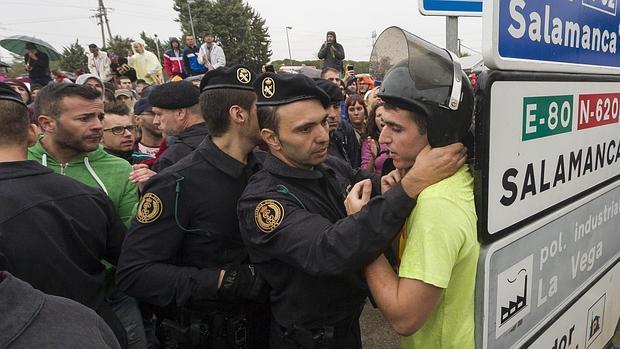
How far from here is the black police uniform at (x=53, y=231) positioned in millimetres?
1586

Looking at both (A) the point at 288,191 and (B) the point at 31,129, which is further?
(B) the point at 31,129

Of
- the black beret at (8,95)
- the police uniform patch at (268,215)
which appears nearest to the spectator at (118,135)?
the black beret at (8,95)

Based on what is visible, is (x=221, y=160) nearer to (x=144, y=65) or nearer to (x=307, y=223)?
(x=307, y=223)

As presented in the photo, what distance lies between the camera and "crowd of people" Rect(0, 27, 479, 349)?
1188mm

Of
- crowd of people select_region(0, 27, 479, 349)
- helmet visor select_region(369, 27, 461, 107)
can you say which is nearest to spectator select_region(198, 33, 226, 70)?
crowd of people select_region(0, 27, 479, 349)

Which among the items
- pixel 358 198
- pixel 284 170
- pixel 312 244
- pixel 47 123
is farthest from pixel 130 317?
pixel 358 198

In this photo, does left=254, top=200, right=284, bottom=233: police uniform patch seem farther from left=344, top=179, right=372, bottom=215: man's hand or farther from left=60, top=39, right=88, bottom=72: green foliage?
left=60, top=39, right=88, bottom=72: green foliage

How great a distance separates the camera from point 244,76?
225 cm

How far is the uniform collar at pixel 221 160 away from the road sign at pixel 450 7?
52.7 inches

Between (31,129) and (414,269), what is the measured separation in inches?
67.5

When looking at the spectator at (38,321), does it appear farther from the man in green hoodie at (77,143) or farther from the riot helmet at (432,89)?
the man in green hoodie at (77,143)

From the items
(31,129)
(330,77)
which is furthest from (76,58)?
(31,129)

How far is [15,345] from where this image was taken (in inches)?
24.5

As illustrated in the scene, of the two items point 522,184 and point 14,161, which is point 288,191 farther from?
point 14,161
